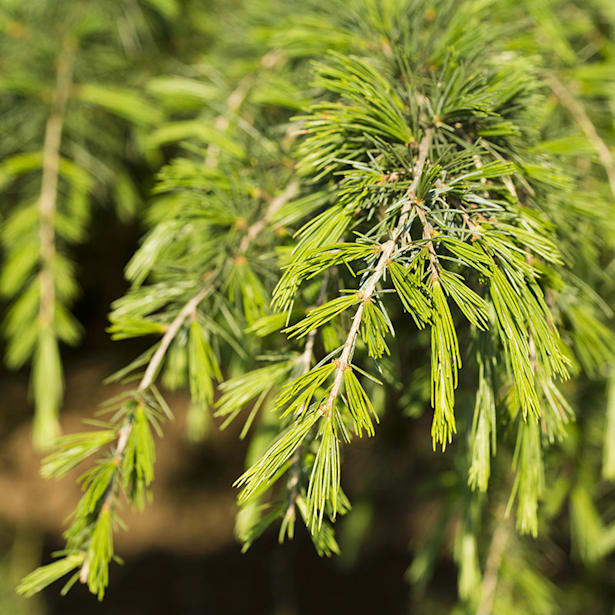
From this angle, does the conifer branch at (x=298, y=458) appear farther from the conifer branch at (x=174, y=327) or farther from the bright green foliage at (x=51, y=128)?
the bright green foliage at (x=51, y=128)

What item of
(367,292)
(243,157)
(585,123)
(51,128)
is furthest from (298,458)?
(51,128)

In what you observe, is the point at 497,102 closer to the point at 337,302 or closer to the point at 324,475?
the point at 337,302

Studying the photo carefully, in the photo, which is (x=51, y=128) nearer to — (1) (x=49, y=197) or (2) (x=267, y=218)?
(1) (x=49, y=197)

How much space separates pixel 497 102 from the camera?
46 cm

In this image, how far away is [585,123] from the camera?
64cm

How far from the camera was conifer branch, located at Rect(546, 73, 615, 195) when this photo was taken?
611mm

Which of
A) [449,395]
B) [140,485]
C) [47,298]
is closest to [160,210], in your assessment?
[47,298]

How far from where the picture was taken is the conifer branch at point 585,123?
611mm

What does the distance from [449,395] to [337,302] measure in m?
0.10

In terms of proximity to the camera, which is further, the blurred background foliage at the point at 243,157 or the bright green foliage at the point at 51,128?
the bright green foliage at the point at 51,128

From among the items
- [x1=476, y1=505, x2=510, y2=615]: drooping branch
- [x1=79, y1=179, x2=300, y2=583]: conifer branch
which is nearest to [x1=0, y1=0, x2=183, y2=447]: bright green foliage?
[x1=79, y1=179, x2=300, y2=583]: conifer branch

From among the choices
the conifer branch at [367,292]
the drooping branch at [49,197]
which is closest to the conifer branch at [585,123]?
the conifer branch at [367,292]

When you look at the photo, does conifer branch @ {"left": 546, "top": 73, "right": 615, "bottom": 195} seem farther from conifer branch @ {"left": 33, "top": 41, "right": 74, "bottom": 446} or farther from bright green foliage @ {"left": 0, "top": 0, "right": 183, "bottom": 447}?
conifer branch @ {"left": 33, "top": 41, "right": 74, "bottom": 446}

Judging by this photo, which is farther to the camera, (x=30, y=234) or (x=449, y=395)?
(x=30, y=234)
